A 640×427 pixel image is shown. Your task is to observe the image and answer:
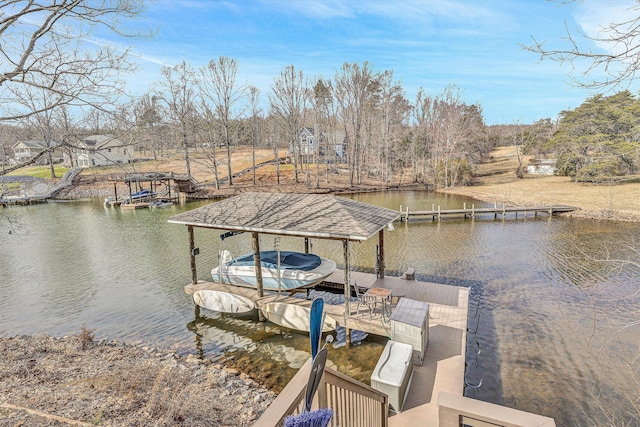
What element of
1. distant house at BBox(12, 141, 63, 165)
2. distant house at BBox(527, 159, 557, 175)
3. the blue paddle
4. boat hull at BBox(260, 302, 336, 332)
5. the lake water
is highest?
distant house at BBox(12, 141, 63, 165)

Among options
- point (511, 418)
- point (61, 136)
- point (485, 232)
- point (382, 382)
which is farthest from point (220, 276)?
point (485, 232)

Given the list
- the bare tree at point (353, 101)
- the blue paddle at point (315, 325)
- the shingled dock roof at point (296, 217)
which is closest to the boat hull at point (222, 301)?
the shingled dock roof at point (296, 217)

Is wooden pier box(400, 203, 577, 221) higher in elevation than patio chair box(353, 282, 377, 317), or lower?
lower

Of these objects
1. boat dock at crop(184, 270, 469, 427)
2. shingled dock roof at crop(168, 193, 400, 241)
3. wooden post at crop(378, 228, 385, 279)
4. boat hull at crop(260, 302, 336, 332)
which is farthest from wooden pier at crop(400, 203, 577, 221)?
boat hull at crop(260, 302, 336, 332)

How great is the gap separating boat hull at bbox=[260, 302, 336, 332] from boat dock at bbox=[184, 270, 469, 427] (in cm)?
33

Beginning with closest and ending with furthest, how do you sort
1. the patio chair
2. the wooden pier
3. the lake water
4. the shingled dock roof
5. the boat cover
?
the lake water, the shingled dock roof, the patio chair, the boat cover, the wooden pier

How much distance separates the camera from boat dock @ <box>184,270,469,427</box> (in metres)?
6.75

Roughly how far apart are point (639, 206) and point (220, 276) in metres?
31.3

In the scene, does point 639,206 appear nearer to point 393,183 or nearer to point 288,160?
point 393,183

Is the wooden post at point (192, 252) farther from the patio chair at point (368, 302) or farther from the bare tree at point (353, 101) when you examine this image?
the bare tree at point (353, 101)

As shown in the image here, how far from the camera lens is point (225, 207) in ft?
41.4

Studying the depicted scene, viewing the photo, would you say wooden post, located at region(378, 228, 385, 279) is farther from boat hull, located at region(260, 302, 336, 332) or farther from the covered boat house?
boat hull, located at region(260, 302, 336, 332)

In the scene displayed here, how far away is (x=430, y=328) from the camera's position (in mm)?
9531

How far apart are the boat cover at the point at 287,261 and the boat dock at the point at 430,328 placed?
3.26 feet
